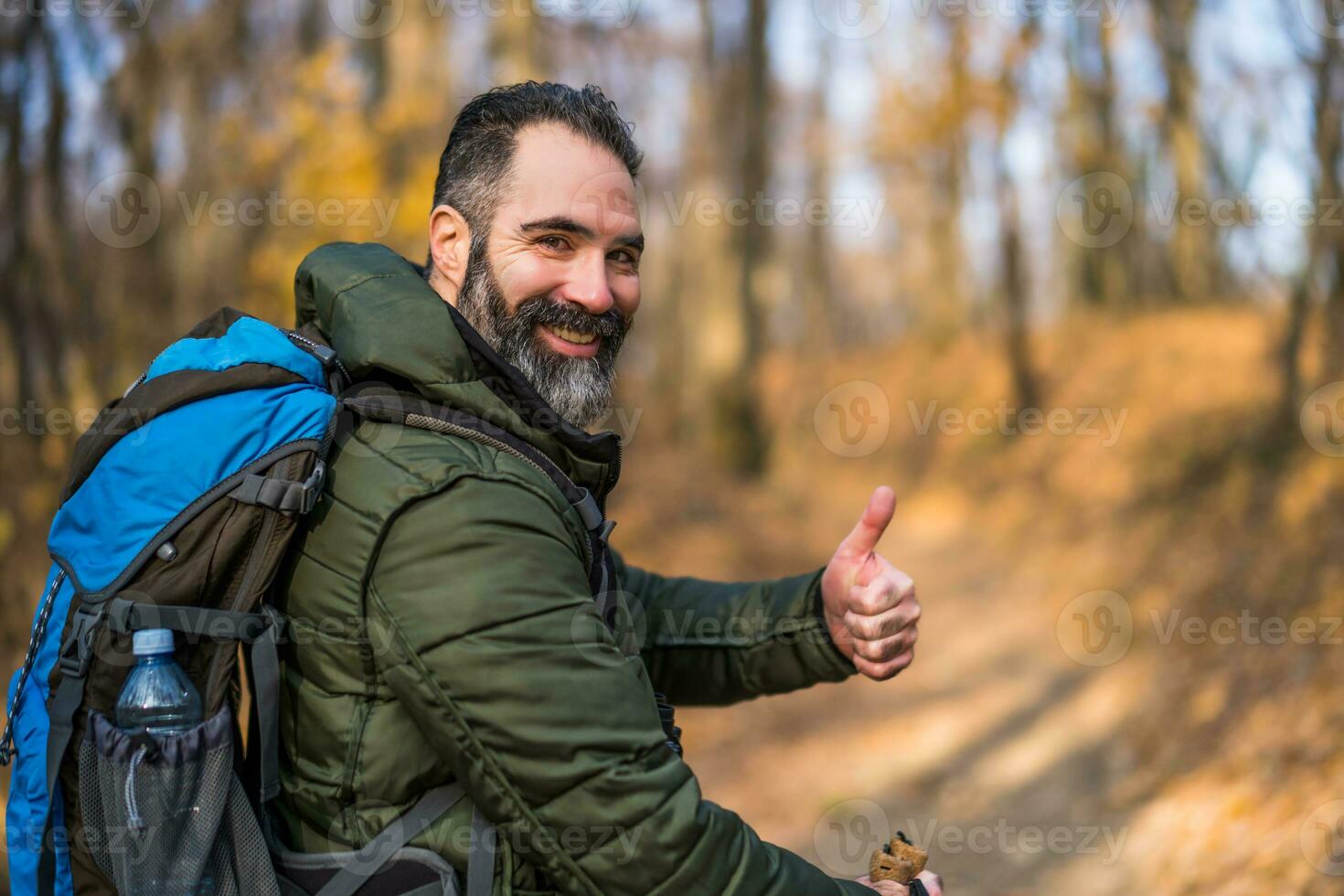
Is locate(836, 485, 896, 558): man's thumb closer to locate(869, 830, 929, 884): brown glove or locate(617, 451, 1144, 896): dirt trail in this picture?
locate(869, 830, 929, 884): brown glove

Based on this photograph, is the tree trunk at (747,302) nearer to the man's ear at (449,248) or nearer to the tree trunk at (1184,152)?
the tree trunk at (1184,152)

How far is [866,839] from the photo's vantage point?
21.5 feet

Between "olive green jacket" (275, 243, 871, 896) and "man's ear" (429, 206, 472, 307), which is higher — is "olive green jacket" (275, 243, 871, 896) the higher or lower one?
the lower one

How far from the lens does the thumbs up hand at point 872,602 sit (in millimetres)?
2486

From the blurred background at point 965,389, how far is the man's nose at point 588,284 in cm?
411

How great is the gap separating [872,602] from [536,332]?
992 millimetres

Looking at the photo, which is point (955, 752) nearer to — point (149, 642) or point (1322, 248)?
point (1322, 248)

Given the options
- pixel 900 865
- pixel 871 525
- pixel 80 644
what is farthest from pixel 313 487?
pixel 900 865

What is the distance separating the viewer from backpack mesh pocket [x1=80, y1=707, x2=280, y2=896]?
181cm

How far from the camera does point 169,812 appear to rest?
1822 millimetres

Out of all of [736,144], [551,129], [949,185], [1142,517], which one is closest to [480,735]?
[551,129]

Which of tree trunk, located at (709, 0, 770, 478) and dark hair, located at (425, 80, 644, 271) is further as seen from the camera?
tree trunk, located at (709, 0, 770, 478)

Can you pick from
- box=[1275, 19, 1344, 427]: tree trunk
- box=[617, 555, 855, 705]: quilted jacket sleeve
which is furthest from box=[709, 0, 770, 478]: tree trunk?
box=[617, 555, 855, 705]: quilted jacket sleeve

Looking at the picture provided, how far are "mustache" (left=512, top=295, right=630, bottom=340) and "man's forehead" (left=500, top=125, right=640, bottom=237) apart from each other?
18 centimetres
